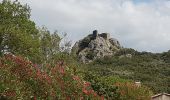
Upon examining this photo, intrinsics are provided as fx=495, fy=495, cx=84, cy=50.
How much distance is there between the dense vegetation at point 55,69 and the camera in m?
24.5

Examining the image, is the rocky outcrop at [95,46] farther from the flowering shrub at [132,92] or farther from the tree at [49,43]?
the flowering shrub at [132,92]

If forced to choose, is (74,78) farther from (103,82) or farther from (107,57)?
(107,57)

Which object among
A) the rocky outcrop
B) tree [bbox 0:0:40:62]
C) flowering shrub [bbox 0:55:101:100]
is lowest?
flowering shrub [bbox 0:55:101:100]

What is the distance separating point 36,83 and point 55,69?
243cm

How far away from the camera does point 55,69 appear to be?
26844 millimetres

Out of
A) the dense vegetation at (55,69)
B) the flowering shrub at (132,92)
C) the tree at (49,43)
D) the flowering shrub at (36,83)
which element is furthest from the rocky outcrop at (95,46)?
the flowering shrub at (36,83)

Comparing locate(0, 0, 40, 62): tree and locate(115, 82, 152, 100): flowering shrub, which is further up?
locate(0, 0, 40, 62): tree

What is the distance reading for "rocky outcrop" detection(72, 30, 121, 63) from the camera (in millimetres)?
126831

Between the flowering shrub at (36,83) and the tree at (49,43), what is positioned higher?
the tree at (49,43)

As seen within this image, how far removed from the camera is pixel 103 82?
43.2 metres

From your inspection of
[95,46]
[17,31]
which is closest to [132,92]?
[17,31]

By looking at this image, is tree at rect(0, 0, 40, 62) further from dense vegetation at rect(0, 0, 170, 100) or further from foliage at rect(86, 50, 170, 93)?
foliage at rect(86, 50, 170, 93)

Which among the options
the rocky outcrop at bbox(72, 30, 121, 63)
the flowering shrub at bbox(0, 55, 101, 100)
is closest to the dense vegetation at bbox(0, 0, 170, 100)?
the flowering shrub at bbox(0, 55, 101, 100)

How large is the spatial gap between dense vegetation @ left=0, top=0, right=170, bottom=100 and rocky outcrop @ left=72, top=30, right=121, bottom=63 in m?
2.20
